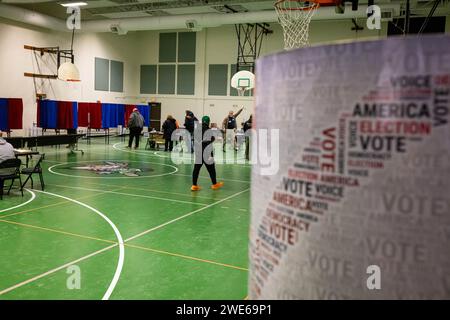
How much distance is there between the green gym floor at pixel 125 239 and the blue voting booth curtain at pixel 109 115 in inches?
523

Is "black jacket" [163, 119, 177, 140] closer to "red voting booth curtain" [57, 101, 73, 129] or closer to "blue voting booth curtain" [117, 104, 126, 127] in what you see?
"red voting booth curtain" [57, 101, 73, 129]

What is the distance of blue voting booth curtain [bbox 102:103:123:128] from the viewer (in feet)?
82.8

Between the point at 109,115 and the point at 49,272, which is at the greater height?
the point at 109,115

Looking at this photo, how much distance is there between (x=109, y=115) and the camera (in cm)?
2570

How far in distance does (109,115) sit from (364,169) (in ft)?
83.5

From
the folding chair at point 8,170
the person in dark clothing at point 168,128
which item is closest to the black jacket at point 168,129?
the person in dark clothing at point 168,128

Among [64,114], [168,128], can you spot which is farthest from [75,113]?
[168,128]

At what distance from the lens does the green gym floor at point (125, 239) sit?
5039mm

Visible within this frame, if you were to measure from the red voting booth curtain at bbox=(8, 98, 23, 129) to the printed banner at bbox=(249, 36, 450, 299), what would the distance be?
1988 cm

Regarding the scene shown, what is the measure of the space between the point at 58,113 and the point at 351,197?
22.2 m

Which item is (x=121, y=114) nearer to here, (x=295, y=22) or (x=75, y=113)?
(x=75, y=113)

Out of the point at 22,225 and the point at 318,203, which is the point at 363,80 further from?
the point at 22,225

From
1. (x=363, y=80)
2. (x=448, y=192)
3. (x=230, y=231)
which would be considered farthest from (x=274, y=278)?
(x=230, y=231)

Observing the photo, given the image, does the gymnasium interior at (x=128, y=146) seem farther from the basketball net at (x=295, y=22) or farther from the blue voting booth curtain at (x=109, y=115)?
the basketball net at (x=295, y=22)
